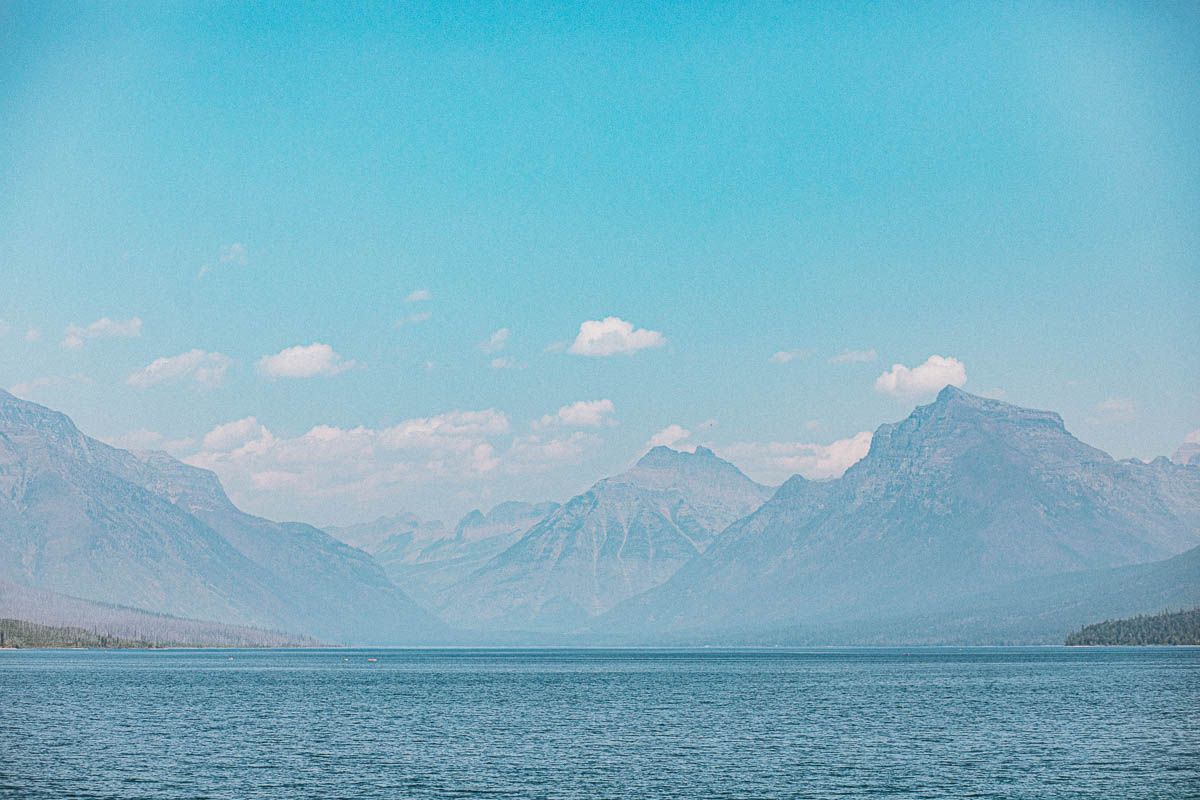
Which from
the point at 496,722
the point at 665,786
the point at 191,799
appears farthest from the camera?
the point at 496,722

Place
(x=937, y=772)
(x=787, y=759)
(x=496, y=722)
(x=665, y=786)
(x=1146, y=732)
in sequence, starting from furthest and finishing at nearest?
(x=496, y=722) → (x=1146, y=732) → (x=787, y=759) → (x=937, y=772) → (x=665, y=786)

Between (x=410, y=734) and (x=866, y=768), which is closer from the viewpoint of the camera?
(x=866, y=768)

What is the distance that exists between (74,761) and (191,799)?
82.8 ft

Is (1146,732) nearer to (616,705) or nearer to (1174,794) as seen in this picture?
(1174,794)

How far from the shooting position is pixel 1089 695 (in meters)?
197

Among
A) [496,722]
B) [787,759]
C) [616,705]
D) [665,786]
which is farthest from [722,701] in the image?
[665,786]

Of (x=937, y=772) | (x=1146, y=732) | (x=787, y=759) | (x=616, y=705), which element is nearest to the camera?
(x=937, y=772)

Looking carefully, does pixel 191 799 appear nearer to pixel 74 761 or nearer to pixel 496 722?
pixel 74 761

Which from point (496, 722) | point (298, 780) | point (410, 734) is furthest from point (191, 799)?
point (496, 722)

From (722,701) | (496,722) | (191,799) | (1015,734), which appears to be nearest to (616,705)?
(722,701)

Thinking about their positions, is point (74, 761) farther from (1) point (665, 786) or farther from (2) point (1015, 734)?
(2) point (1015, 734)

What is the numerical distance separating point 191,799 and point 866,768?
54.4 metres

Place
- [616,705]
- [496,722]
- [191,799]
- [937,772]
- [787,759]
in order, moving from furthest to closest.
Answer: [616,705]
[496,722]
[787,759]
[937,772]
[191,799]

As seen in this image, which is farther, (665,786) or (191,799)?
(665,786)
